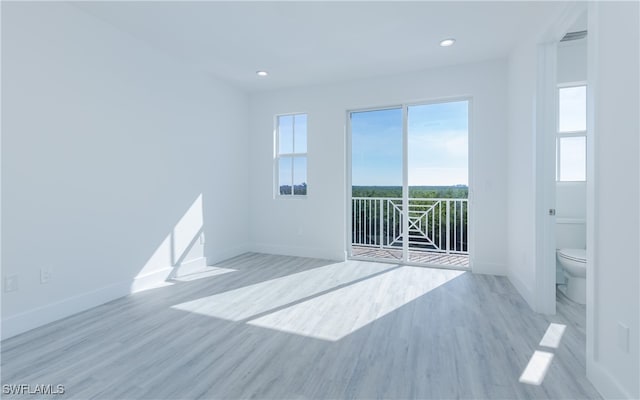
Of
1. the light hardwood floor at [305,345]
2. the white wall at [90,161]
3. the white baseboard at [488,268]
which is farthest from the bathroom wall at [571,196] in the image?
the white wall at [90,161]

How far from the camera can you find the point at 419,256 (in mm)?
4555

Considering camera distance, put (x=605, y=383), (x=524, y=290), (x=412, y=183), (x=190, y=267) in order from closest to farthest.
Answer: (x=605, y=383)
(x=524, y=290)
(x=190, y=267)
(x=412, y=183)

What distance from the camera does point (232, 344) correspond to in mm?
2006

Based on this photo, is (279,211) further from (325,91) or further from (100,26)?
(100,26)

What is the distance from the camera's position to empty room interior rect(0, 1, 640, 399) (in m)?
1.58

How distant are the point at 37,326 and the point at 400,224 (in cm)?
444

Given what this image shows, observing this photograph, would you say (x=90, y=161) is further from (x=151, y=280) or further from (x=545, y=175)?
(x=545, y=175)

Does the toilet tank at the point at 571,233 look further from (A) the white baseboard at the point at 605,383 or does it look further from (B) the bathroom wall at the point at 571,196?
(A) the white baseboard at the point at 605,383

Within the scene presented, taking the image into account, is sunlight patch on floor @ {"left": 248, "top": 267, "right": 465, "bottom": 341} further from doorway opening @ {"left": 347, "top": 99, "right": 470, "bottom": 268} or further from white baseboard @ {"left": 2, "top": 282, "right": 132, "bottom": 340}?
white baseboard @ {"left": 2, "top": 282, "right": 132, "bottom": 340}

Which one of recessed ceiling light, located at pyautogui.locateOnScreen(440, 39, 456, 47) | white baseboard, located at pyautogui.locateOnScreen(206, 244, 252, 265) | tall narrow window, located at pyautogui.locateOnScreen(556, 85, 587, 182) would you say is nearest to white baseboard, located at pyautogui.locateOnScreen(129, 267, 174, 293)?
white baseboard, located at pyautogui.locateOnScreen(206, 244, 252, 265)

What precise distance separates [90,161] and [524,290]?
412 cm

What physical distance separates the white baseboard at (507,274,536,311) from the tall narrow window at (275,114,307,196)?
285cm

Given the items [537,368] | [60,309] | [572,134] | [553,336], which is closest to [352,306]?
[537,368]

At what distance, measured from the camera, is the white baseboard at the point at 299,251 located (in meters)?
4.29
